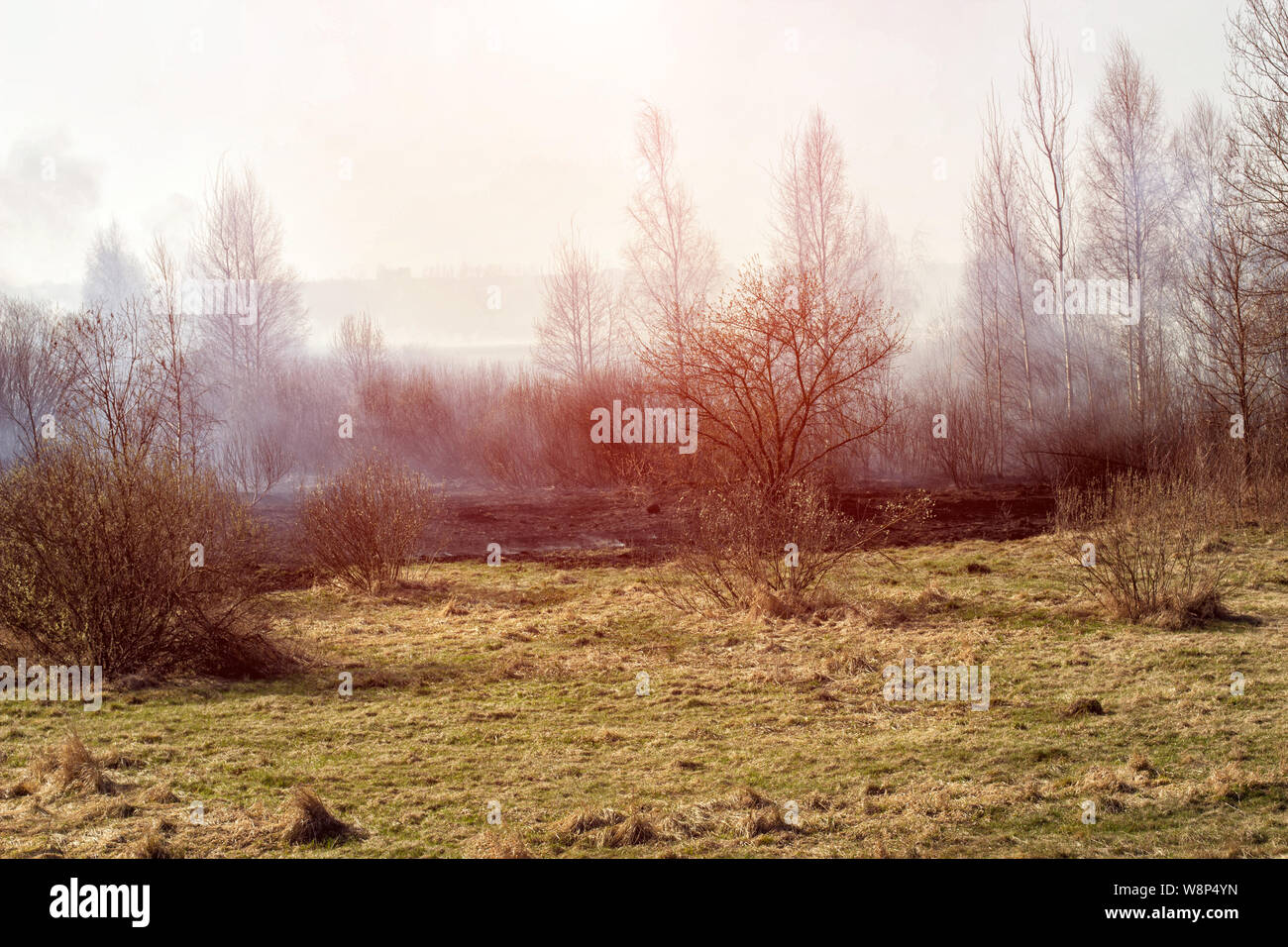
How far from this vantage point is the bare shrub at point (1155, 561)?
1098 centimetres

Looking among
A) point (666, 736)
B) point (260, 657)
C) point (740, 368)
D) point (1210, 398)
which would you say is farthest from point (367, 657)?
point (1210, 398)

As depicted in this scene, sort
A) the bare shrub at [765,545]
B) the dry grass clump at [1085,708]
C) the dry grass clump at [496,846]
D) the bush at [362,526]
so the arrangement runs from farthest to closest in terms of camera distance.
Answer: the bush at [362,526], the bare shrub at [765,545], the dry grass clump at [1085,708], the dry grass clump at [496,846]

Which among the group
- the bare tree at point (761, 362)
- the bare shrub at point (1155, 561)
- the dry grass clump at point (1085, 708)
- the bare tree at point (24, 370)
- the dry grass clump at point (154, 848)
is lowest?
the dry grass clump at point (154, 848)

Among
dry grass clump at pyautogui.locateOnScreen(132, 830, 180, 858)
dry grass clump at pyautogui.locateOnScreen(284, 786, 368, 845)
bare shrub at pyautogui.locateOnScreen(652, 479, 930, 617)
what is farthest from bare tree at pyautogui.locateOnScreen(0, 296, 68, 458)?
dry grass clump at pyautogui.locateOnScreen(284, 786, 368, 845)

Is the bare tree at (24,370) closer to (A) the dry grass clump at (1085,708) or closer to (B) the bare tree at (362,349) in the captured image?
(B) the bare tree at (362,349)

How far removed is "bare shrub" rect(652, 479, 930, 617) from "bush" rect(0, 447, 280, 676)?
17.0ft

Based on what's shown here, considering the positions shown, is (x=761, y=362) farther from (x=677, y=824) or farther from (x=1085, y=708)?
(x=677, y=824)

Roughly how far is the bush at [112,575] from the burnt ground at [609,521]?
595 cm

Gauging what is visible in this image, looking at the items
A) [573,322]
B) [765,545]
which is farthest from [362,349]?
[765,545]

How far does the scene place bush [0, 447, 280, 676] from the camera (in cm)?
978

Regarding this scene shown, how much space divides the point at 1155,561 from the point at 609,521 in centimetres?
1255

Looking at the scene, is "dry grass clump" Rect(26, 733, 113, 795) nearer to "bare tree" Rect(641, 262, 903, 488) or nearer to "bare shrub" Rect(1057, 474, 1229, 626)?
"bare tree" Rect(641, 262, 903, 488)

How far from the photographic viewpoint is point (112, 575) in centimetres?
985

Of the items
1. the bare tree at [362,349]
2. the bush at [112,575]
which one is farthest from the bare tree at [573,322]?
the bush at [112,575]
